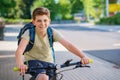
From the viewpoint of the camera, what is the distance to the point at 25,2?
296 ft

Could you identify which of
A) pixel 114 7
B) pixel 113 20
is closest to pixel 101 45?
pixel 113 20

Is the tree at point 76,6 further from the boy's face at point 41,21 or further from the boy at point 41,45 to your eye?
the boy's face at point 41,21

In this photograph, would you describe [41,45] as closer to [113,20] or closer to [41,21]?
[41,21]

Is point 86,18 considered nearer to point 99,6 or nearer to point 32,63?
point 99,6

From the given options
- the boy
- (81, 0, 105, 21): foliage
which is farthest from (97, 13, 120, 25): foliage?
the boy

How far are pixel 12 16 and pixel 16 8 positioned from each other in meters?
1.76

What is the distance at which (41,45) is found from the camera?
4.68 m

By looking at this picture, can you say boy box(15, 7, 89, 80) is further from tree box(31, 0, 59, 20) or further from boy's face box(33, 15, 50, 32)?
tree box(31, 0, 59, 20)

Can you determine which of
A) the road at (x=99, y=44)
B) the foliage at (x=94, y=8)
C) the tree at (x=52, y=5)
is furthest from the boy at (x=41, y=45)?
the tree at (x=52, y=5)

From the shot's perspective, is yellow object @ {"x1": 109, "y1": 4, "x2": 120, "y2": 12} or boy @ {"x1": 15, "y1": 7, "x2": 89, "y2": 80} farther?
yellow object @ {"x1": 109, "y1": 4, "x2": 120, "y2": 12}

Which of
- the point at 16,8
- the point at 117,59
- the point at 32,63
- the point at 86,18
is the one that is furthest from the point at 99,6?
the point at 32,63

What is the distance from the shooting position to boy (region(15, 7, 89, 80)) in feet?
14.4

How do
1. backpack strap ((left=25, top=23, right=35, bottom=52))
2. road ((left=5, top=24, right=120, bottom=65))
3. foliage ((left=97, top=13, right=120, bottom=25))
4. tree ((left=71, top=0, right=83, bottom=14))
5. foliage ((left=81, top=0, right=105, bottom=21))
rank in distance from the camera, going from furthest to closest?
tree ((left=71, top=0, right=83, bottom=14)), foliage ((left=81, top=0, right=105, bottom=21)), foliage ((left=97, top=13, right=120, bottom=25)), road ((left=5, top=24, right=120, bottom=65)), backpack strap ((left=25, top=23, right=35, bottom=52))

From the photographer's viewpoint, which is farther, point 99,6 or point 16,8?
point 16,8
